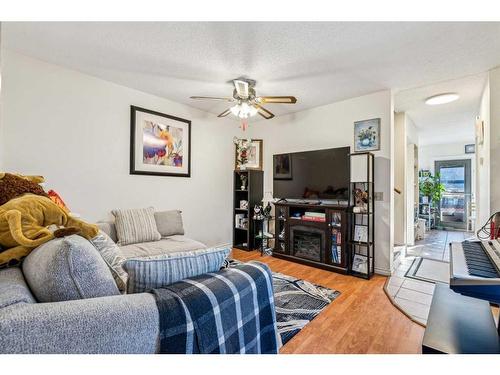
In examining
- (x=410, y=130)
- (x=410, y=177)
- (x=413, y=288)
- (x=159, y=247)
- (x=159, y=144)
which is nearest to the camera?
(x=159, y=247)

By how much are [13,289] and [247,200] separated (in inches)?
132

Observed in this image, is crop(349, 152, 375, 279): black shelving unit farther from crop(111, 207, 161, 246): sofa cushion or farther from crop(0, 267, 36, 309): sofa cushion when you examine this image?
crop(0, 267, 36, 309): sofa cushion

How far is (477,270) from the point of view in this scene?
1051mm

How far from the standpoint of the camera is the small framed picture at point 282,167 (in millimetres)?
3631

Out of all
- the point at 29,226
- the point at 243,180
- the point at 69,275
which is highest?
the point at 243,180

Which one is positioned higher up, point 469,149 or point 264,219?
point 469,149

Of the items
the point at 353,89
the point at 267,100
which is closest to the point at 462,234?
the point at 353,89

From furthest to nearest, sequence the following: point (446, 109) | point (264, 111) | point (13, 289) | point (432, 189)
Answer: point (432, 189)
point (446, 109)
point (264, 111)
point (13, 289)

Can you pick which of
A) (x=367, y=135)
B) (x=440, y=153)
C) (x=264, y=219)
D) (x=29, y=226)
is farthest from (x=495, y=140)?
(x=440, y=153)

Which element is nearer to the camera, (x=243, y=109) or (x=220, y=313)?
(x=220, y=313)

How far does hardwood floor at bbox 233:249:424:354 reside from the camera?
156 cm

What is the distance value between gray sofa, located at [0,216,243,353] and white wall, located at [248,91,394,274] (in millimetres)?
2960

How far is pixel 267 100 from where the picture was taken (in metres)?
2.44

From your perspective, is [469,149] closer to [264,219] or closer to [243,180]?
[264,219]
